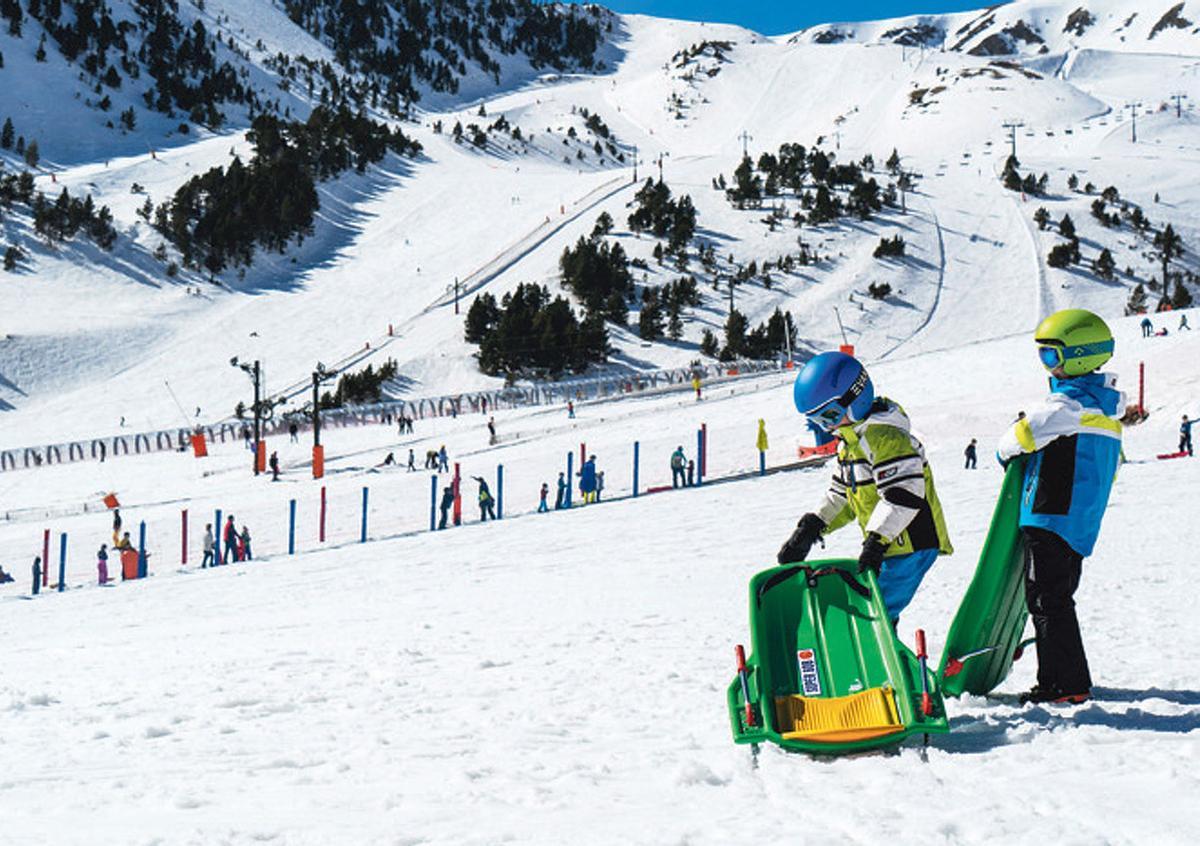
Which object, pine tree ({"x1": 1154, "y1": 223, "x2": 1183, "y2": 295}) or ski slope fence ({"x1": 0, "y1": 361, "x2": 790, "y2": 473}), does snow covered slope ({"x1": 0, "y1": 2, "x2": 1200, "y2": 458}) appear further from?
ski slope fence ({"x1": 0, "y1": 361, "x2": 790, "y2": 473})

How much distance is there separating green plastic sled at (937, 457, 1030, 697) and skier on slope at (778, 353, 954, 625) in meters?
0.21

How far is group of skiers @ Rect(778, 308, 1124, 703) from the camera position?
4.55m

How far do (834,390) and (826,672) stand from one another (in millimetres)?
1144

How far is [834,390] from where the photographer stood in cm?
462

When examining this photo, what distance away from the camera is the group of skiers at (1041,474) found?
14.9 feet

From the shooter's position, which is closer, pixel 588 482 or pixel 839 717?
pixel 839 717

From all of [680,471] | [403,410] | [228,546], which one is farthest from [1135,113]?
[228,546]

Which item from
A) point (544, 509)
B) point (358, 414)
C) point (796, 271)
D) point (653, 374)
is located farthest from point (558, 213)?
point (544, 509)

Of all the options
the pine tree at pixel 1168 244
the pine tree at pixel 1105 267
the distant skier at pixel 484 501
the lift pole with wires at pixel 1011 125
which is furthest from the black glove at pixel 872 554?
the lift pole with wires at pixel 1011 125

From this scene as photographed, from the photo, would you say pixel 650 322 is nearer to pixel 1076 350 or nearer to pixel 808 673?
pixel 1076 350

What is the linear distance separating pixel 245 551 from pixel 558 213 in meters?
64.2

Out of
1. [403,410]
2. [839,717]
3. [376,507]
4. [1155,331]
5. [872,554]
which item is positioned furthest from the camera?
[403,410]

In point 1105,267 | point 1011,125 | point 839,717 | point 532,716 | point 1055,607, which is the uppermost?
point 1011,125

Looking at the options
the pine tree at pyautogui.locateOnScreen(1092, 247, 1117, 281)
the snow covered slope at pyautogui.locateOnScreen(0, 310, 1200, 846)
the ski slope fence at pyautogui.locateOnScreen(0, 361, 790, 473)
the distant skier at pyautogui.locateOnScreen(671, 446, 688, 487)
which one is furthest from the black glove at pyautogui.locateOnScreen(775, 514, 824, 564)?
the pine tree at pyautogui.locateOnScreen(1092, 247, 1117, 281)
